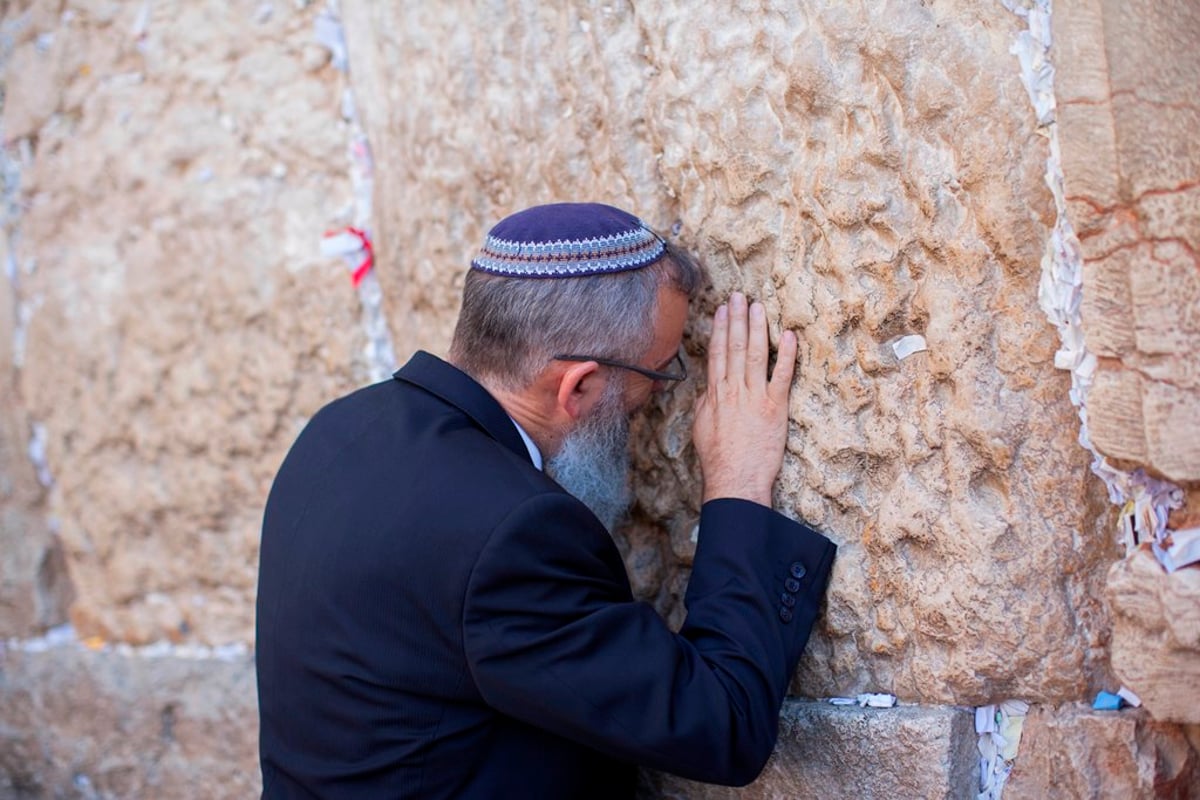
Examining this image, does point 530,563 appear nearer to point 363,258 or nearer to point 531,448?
point 531,448

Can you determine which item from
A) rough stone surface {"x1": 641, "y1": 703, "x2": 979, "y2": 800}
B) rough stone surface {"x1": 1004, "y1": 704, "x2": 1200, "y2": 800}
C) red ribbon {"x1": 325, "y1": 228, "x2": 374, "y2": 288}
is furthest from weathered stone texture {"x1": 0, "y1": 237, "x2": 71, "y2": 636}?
rough stone surface {"x1": 1004, "y1": 704, "x2": 1200, "y2": 800}

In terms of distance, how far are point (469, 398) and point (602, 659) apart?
20.5 inches

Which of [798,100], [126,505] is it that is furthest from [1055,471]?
[126,505]

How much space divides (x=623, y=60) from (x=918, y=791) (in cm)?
144

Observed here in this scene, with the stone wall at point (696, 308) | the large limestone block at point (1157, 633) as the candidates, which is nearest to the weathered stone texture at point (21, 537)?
the stone wall at point (696, 308)

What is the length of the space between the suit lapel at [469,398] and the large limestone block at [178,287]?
1.13 metres

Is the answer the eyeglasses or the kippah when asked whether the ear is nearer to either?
the eyeglasses

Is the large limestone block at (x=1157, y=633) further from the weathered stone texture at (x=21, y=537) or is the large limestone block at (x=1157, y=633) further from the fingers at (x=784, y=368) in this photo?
the weathered stone texture at (x=21, y=537)

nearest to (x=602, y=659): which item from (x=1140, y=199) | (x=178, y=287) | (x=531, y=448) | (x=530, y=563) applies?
(x=530, y=563)

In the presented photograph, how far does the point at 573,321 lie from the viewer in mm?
1960

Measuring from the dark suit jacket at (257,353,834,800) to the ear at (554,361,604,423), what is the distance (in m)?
0.10

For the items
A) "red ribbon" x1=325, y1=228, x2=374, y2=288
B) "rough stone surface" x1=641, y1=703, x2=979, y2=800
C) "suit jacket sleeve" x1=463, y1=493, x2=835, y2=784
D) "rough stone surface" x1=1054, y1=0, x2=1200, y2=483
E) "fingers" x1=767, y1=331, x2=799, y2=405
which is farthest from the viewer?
"red ribbon" x1=325, y1=228, x2=374, y2=288

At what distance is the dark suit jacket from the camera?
5.60ft

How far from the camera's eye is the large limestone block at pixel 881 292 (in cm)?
179
